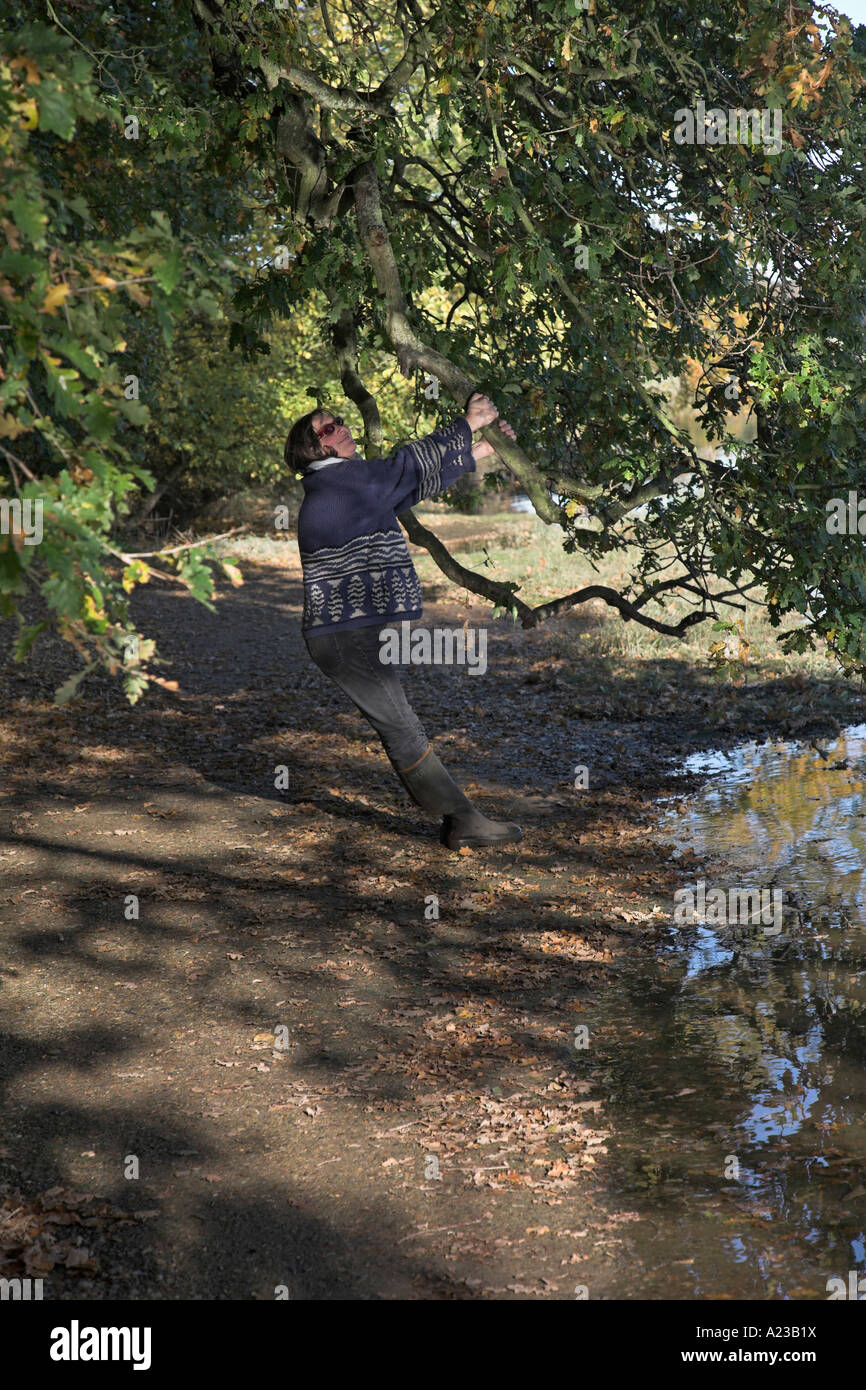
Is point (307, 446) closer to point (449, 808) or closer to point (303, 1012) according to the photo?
point (449, 808)

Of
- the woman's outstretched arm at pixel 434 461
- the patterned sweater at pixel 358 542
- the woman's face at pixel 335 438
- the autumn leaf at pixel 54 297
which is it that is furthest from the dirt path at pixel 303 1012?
the autumn leaf at pixel 54 297

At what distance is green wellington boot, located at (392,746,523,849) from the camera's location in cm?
771

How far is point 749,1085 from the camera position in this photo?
5000 millimetres

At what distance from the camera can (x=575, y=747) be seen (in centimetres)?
1145

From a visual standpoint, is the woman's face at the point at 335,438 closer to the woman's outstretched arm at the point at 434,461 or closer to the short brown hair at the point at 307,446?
the short brown hair at the point at 307,446

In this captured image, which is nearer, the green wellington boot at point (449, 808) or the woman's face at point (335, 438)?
the woman's face at point (335, 438)

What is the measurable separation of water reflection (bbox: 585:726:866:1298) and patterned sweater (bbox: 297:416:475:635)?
2.37 m

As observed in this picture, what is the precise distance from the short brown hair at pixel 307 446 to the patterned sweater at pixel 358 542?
59 millimetres

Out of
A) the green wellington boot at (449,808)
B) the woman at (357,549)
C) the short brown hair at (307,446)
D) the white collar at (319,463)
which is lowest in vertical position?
the green wellington boot at (449,808)

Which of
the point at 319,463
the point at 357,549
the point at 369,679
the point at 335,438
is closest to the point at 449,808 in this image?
the point at 369,679

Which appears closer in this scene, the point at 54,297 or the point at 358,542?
the point at 54,297

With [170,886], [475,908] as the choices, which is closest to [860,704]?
[475,908]

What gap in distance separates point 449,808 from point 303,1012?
233cm

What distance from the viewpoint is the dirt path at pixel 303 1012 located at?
405cm
